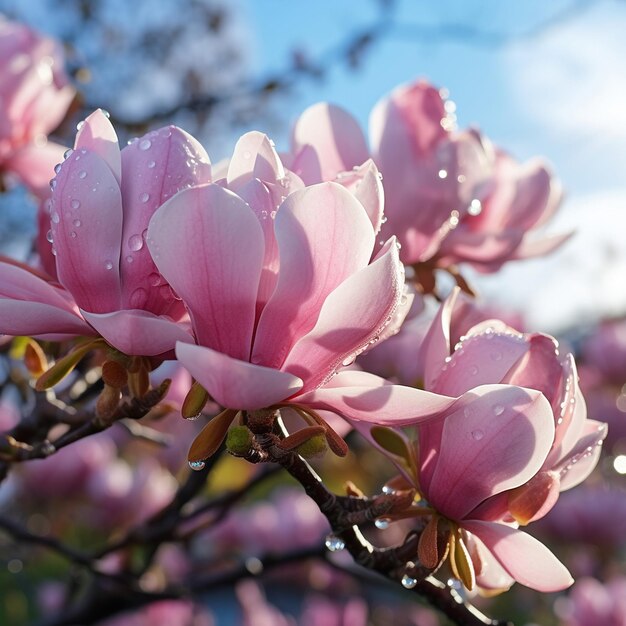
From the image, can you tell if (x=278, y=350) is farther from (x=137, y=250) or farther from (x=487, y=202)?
(x=487, y=202)

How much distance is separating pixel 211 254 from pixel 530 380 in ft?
0.77

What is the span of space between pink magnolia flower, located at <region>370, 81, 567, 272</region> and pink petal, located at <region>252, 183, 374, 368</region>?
0.32 metres

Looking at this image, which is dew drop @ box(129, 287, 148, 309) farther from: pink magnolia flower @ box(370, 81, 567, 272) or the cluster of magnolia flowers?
pink magnolia flower @ box(370, 81, 567, 272)

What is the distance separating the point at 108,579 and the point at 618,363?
2814 mm

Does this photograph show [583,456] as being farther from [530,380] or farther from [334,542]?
[334,542]

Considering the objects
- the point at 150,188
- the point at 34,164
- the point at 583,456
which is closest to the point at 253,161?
the point at 150,188

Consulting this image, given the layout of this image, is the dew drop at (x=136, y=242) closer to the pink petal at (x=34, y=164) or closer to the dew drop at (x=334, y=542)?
the dew drop at (x=334, y=542)

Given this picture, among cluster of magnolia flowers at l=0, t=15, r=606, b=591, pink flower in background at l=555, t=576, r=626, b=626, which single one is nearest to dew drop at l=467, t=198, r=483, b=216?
cluster of magnolia flowers at l=0, t=15, r=606, b=591

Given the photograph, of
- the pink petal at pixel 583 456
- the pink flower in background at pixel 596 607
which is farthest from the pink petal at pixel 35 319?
the pink flower in background at pixel 596 607

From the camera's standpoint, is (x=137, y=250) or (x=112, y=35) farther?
(x=112, y=35)

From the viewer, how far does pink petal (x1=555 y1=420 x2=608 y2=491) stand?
545 millimetres

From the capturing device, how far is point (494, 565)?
0.60 m

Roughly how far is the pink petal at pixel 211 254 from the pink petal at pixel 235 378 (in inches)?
1.4

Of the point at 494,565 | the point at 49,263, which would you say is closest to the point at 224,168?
the point at 49,263
